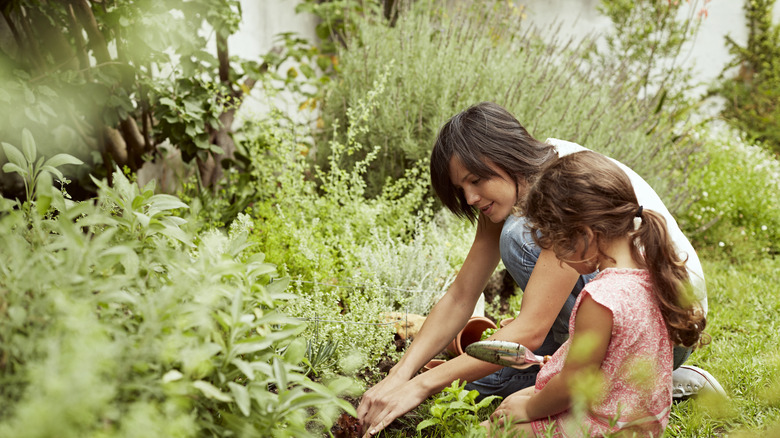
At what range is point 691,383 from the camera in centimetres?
209

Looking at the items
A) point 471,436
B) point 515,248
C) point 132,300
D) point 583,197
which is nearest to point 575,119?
point 515,248

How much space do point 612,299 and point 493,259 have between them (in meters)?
0.76

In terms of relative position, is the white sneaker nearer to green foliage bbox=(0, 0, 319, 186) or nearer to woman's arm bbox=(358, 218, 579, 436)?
woman's arm bbox=(358, 218, 579, 436)

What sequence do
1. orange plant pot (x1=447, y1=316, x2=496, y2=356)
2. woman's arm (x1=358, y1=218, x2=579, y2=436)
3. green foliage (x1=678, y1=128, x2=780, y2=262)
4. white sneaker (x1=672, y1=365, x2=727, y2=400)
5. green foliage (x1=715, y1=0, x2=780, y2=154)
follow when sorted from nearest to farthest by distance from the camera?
1. woman's arm (x1=358, y1=218, x2=579, y2=436)
2. white sneaker (x1=672, y1=365, x2=727, y2=400)
3. orange plant pot (x1=447, y1=316, x2=496, y2=356)
4. green foliage (x1=678, y1=128, x2=780, y2=262)
5. green foliage (x1=715, y1=0, x2=780, y2=154)

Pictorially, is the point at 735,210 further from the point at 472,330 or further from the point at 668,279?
the point at 668,279

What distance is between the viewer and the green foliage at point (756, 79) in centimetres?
714

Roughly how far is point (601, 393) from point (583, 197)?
0.49m

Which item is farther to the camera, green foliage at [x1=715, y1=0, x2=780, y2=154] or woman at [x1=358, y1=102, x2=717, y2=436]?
green foliage at [x1=715, y1=0, x2=780, y2=154]

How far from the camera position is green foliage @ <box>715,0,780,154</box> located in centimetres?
714

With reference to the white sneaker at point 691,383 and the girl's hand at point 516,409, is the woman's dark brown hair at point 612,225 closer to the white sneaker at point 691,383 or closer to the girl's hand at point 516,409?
the girl's hand at point 516,409

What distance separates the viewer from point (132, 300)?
0.88 m

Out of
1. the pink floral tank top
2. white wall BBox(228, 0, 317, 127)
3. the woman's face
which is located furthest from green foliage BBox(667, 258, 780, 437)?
white wall BBox(228, 0, 317, 127)

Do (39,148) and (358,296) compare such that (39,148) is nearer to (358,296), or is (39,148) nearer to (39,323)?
(358,296)

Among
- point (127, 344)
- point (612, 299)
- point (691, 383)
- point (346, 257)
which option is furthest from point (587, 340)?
point (346, 257)
